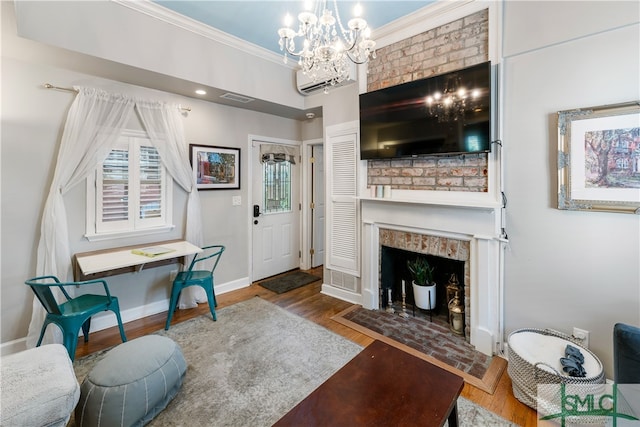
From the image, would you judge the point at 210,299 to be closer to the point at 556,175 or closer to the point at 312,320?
the point at 312,320

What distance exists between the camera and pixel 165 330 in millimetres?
2842

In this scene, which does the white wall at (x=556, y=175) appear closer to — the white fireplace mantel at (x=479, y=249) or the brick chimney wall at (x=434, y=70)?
the white fireplace mantel at (x=479, y=249)

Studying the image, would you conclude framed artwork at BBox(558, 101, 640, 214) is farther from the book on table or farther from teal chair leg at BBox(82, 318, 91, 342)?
teal chair leg at BBox(82, 318, 91, 342)

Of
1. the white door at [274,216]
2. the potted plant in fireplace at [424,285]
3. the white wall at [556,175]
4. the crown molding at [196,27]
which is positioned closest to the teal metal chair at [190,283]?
the white door at [274,216]

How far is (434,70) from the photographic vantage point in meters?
2.66

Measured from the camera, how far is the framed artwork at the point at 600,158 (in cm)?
179

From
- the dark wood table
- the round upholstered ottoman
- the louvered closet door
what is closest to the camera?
the dark wood table

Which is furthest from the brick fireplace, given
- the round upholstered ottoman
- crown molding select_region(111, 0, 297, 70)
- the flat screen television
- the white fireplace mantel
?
crown molding select_region(111, 0, 297, 70)

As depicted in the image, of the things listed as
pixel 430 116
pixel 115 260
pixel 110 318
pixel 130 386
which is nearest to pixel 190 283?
pixel 115 260

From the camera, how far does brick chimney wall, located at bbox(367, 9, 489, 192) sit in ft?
7.93

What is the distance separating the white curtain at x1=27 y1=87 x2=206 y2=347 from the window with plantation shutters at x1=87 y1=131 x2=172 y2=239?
13 centimetres

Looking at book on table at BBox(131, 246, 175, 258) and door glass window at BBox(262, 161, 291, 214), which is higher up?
door glass window at BBox(262, 161, 291, 214)

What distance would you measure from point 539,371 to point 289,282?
3.02 m

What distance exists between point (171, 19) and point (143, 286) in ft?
8.90
